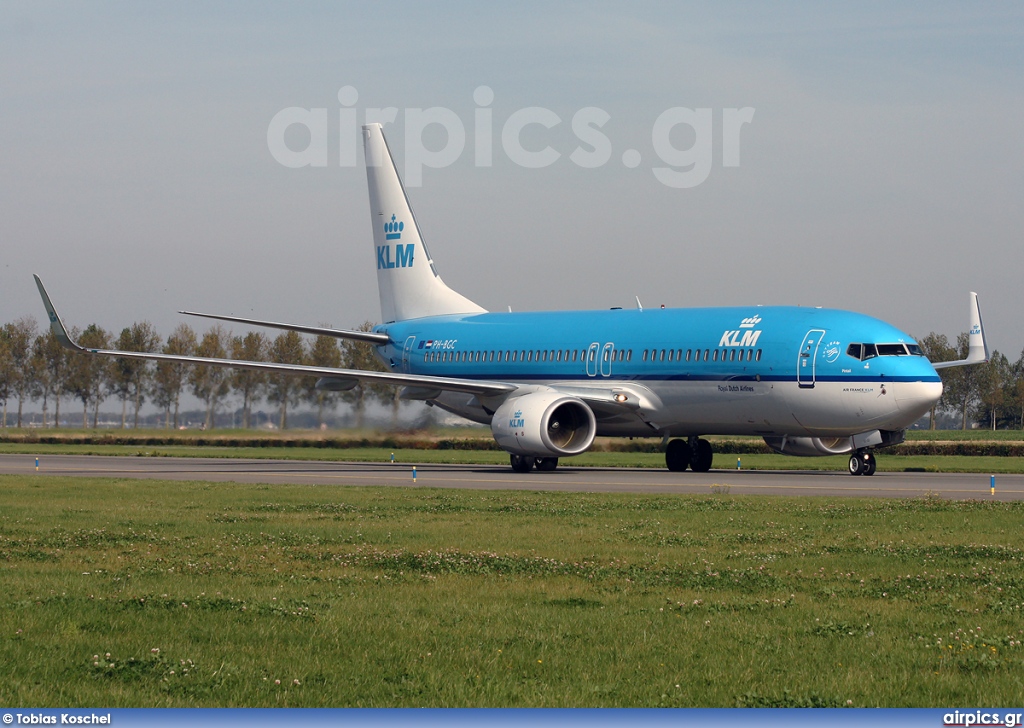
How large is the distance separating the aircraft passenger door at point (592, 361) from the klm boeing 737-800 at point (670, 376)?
2.0 inches

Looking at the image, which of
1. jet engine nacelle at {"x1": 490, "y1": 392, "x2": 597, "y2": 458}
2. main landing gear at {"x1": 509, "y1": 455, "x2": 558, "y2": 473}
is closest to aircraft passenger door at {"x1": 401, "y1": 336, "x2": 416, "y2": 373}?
jet engine nacelle at {"x1": 490, "y1": 392, "x2": 597, "y2": 458}

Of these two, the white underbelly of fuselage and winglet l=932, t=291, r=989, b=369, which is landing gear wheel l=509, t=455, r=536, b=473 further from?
winglet l=932, t=291, r=989, b=369

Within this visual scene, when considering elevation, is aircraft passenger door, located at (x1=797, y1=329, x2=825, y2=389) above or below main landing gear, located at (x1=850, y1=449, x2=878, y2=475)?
above

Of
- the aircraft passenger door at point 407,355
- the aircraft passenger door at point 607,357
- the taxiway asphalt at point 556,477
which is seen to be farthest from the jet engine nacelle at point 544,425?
the aircraft passenger door at point 407,355

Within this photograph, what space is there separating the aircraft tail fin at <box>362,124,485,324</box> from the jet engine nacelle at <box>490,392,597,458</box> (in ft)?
34.3

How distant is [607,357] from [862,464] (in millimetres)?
7864

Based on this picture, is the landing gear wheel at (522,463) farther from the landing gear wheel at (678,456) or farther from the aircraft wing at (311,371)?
the landing gear wheel at (678,456)

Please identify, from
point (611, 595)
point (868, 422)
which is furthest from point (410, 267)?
point (611, 595)

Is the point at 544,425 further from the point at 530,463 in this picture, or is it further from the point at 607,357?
the point at 607,357

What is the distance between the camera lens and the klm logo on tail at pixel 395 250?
46688 millimetres

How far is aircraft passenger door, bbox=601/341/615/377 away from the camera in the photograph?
36938mm

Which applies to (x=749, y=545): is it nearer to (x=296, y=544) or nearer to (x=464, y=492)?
(x=296, y=544)

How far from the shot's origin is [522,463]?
35.9 m

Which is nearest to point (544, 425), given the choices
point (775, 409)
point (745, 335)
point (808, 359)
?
point (745, 335)
